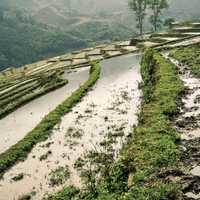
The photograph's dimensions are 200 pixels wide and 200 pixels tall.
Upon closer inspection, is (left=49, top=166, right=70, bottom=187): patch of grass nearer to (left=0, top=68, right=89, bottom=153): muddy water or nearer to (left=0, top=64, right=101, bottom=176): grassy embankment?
(left=0, top=64, right=101, bottom=176): grassy embankment

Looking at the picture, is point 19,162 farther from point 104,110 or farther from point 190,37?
point 190,37

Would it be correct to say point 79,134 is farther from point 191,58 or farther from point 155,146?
point 191,58

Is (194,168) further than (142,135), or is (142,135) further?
(142,135)

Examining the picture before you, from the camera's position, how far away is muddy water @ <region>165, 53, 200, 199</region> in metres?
16.5

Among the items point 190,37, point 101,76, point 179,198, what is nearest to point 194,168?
point 179,198

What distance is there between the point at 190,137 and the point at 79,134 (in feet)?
26.3

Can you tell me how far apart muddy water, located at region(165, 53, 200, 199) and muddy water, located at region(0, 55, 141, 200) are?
3345 millimetres

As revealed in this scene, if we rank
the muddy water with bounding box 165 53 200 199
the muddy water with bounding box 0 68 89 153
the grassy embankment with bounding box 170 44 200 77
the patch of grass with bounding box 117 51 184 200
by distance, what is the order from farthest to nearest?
1. the grassy embankment with bounding box 170 44 200 77
2. the muddy water with bounding box 0 68 89 153
3. the muddy water with bounding box 165 53 200 199
4. the patch of grass with bounding box 117 51 184 200

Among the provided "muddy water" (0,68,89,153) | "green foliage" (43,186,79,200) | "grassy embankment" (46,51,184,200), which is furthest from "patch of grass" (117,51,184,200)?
"muddy water" (0,68,89,153)

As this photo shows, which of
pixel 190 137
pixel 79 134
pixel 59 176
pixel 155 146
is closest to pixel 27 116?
pixel 79 134

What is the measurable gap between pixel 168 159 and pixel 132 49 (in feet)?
172

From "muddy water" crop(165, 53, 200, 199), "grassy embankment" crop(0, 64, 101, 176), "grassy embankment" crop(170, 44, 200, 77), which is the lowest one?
"grassy embankment" crop(0, 64, 101, 176)

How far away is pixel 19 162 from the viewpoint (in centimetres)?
2459

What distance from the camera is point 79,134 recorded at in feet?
89.8
